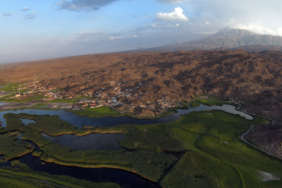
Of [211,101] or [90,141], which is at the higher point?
[211,101]

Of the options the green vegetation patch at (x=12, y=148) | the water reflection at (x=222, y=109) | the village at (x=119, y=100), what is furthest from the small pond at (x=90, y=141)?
the water reflection at (x=222, y=109)

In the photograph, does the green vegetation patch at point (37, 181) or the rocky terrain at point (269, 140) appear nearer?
the green vegetation patch at point (37, 181)

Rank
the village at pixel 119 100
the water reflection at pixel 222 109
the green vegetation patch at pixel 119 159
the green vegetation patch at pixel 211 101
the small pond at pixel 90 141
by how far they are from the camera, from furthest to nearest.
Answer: the green vegetation patch at pixel 211 101 < the village at pixel 119 100 < the water reflection at pixel 222 109 < the small pond at pixel 90 141 < the green vegetation patch at pixel 119 159

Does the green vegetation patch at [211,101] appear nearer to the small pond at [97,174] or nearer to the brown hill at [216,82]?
the brown hill at [216,82]

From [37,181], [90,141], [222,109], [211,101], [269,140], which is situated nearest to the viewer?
[37,181]

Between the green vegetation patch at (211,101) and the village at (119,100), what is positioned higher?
the village at (119,100)

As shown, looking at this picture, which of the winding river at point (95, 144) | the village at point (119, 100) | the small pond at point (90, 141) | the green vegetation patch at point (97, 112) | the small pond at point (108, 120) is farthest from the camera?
the village at point (119, 100)

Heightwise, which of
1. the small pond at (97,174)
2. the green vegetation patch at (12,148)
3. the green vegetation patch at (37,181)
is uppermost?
the green vegetation patch at (12,148)

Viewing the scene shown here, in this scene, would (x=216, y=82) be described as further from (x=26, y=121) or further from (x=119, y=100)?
(x=26, y=121)

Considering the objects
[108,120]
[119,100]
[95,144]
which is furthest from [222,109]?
[95,144]

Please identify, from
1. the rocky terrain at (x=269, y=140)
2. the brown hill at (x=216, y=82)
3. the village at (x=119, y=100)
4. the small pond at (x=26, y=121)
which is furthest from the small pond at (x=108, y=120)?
the rocky terrain at (x=269, y=140)
